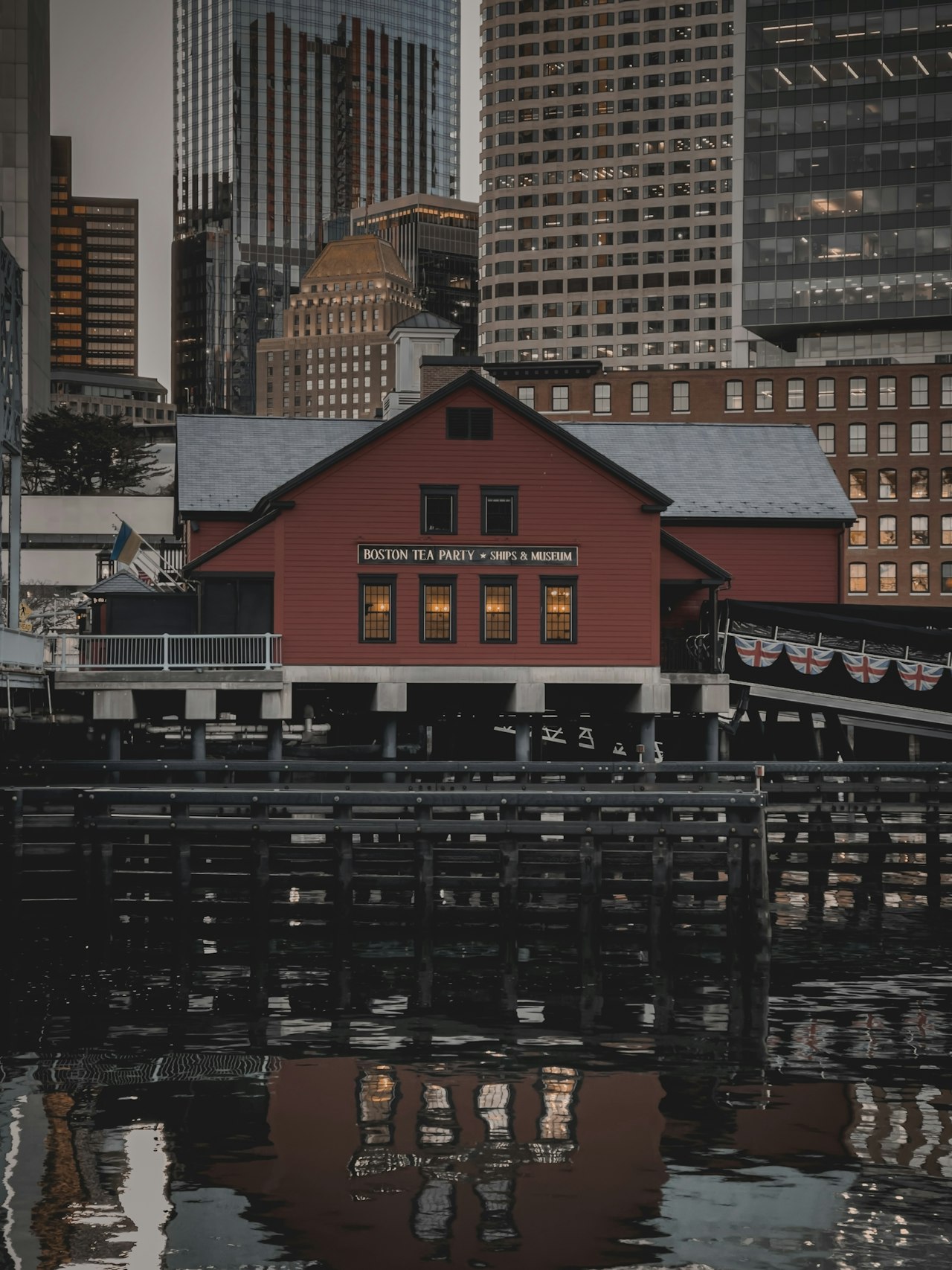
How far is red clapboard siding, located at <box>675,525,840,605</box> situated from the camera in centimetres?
5091

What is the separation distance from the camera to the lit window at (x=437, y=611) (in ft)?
140

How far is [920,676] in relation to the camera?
43812mm

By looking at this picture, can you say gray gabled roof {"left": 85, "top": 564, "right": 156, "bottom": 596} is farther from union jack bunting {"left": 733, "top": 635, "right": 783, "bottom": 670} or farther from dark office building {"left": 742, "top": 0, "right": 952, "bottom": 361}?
dark office building {"left": 742, "top": 0, "right": 952, "bottom": 361}

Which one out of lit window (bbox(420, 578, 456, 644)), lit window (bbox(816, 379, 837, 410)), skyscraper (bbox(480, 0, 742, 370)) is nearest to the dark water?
lit window (bbox(420, 578, 456, 644))

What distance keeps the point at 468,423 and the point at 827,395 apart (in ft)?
237

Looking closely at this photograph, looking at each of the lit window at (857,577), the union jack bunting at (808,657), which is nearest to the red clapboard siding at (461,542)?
the union jack bunting at (808,657)

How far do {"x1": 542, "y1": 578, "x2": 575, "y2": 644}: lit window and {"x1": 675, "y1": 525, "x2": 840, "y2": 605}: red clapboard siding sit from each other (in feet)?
27.9

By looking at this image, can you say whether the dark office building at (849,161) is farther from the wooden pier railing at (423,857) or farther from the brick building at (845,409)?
the wooden pier railing at (423,857)

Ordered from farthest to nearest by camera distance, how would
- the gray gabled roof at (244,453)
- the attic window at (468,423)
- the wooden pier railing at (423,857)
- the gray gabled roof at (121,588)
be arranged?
the gray gabled roof at (244,453) → the gray gabled roof at (121,588) → the attic window at (468,423) → the wooden pier railing at (423,857)

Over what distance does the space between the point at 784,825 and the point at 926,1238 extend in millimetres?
18646

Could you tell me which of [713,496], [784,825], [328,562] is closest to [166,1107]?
[784,825]

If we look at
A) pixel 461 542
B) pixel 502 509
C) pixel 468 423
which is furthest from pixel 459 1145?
pixel 468 423

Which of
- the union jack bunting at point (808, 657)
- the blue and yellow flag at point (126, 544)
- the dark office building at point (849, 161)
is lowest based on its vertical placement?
the union jack bunting at point (808, 657)

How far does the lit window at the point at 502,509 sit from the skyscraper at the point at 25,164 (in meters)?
105
